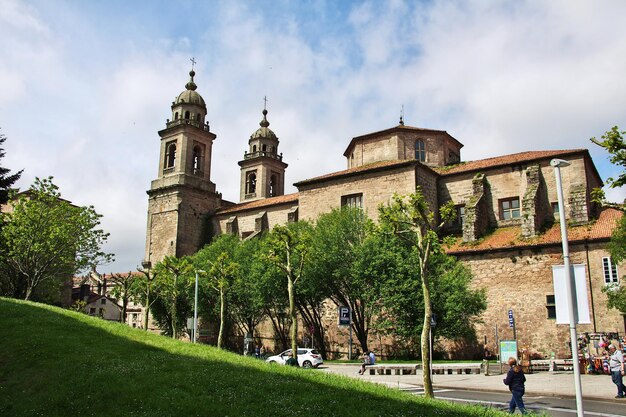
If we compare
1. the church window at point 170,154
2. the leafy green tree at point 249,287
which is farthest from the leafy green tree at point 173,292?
the church window at point 170,154

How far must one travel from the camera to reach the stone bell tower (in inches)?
2087

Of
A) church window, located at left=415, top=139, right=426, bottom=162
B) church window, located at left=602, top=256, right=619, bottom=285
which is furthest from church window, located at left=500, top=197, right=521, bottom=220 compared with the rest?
church window, located at left=602, top=256, right=619, bottom=285

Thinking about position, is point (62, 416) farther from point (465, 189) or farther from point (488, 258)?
point (465, 189)

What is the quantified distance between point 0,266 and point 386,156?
31611mm

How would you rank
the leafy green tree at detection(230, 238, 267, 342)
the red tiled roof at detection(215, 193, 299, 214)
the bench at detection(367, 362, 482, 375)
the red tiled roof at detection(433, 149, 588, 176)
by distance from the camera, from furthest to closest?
the red tiled roof at detection(215, 193, 299, 214), the leafy green tree at detection(230, 238, 267, 342), the red tiled roof at detection(433, 149, 588, 176), the bench at detection(367, 362, 482, 375)

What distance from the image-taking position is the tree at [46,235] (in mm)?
33500

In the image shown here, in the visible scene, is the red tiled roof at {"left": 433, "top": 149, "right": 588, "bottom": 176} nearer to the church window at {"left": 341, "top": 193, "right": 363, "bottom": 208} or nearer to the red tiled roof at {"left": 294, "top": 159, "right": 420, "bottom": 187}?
the red tiled roof at {"left": 294, "top": 159, "right": 420, "bottom": 187}

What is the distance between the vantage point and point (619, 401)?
16016mm

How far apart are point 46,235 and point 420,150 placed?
1133 inches

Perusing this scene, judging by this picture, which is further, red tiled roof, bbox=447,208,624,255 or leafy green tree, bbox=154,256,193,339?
leafy green tree, bbox=154,256,193,339

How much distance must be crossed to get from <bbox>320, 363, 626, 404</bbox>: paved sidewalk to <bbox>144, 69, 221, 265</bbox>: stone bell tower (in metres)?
31.4

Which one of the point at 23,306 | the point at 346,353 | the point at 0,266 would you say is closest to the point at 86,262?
the point at 0,266

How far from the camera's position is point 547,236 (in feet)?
107

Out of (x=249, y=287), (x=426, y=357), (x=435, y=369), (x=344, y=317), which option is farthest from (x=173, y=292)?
(x=426, y=357)
